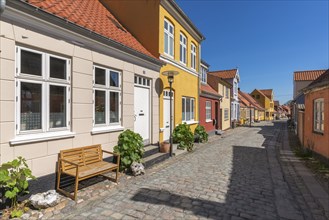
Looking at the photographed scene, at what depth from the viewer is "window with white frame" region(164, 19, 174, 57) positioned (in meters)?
9.98

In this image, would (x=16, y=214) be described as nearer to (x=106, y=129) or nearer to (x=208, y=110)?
(x=106, y=129)

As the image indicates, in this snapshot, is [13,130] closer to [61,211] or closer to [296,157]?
[61,211]

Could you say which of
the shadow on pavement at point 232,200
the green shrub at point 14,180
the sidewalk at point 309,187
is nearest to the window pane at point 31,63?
the green shrub at point 14,180

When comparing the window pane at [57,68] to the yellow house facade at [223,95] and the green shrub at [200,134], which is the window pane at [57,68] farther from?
the yellow house facade at [223,95]

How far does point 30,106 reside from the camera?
14.6 ft

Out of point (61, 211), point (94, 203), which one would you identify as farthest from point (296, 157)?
point (61, 211)

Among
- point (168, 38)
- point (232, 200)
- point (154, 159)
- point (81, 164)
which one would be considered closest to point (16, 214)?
point (81, 164)

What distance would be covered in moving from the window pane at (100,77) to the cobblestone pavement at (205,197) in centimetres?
285

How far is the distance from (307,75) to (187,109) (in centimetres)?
2108

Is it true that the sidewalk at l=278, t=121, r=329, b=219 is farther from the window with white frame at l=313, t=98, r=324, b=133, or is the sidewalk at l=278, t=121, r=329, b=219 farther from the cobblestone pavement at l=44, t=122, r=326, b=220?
the window with white frame at l=313, t=98, r=324, b=133

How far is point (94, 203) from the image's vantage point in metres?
4.38

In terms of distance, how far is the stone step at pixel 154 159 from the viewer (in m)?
7.16

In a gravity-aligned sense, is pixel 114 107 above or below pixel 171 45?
below

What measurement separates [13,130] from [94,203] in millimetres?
2074
